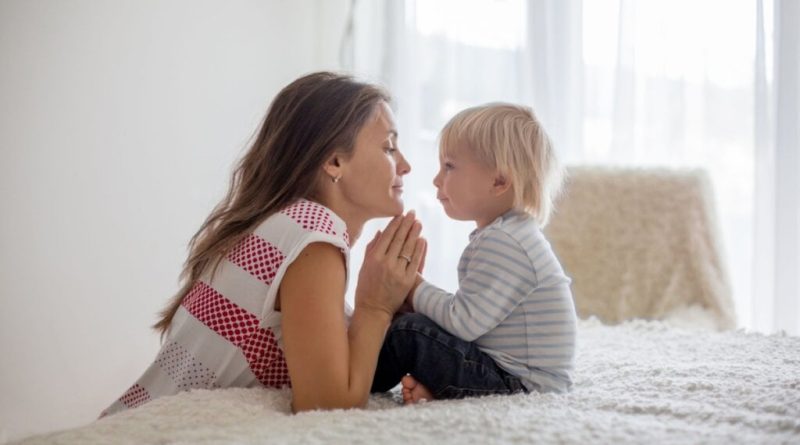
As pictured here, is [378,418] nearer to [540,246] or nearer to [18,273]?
[540,246]

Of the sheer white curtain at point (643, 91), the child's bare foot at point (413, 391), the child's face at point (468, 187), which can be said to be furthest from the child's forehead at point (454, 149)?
the sheer white curtain at point (643, 91)

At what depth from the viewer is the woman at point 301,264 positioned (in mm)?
1278

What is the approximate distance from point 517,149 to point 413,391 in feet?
1.58

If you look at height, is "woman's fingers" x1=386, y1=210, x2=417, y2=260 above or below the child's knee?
above

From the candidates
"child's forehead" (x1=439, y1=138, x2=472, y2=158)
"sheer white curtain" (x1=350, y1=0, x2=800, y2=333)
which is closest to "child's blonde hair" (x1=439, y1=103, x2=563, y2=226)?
"child's forehead" (x1=439, y1=138, x2=472, y2=158)

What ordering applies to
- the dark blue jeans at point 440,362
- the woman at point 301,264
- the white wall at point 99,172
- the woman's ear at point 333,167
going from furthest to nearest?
1. the white wall at point 99,172
2. the woman's ear at point 333,167
3. the dark blue jeans at point 440,362
4. the woman at point 301,264

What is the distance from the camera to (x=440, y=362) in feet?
4.52

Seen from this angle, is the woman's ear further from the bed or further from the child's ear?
the bed

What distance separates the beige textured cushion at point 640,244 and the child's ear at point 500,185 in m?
1.08

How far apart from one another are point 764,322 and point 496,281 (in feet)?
4.80

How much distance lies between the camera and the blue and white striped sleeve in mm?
1399

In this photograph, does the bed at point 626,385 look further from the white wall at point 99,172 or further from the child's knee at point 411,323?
the white wall at point 99,172

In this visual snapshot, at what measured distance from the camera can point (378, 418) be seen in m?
1.12

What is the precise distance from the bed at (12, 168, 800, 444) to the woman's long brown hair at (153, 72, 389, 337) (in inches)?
11.5
